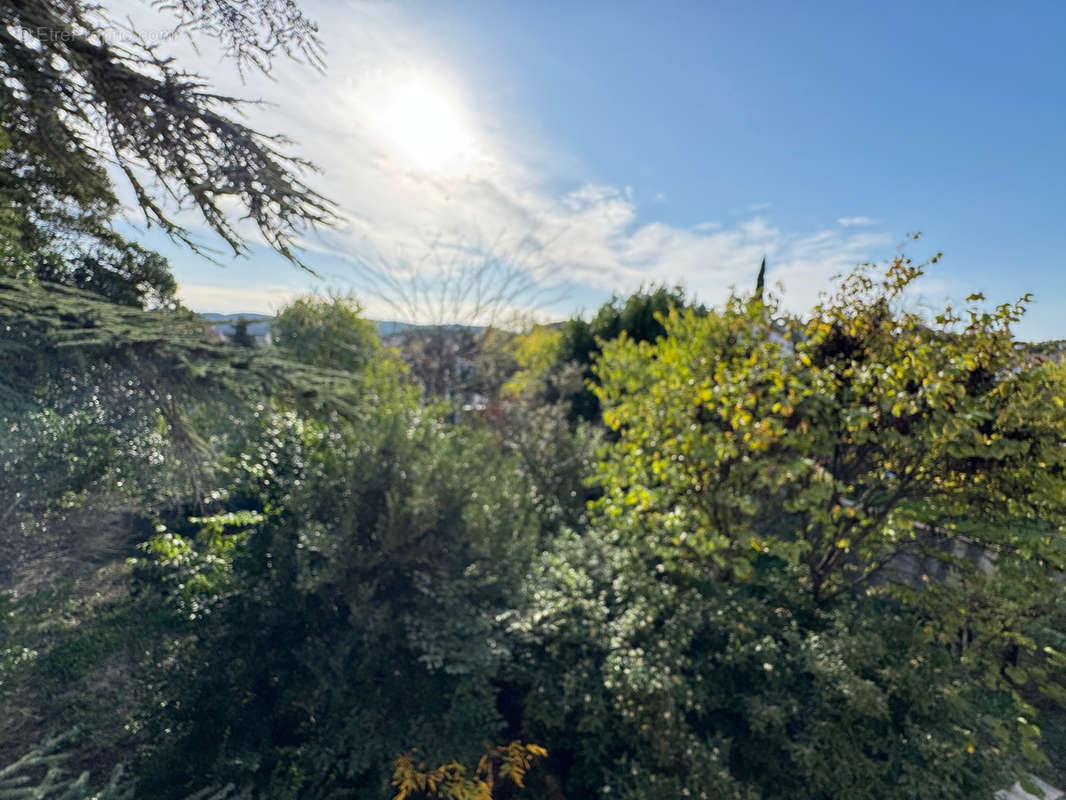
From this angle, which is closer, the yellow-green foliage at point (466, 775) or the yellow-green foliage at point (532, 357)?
the yellow-green foliage at point (466, 775)

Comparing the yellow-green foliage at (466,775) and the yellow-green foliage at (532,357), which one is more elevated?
the yellow-green foliage at (532,357)

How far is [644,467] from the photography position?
17.0 ft

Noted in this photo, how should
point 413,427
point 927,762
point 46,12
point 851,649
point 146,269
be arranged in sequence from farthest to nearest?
point 413,427
point 146,269
point 851,649
point 927,762
point 46,12

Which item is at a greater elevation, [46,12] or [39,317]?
[46,12]

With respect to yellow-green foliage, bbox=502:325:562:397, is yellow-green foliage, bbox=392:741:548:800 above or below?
below

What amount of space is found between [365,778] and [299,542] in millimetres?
1727

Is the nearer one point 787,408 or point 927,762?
point 927,762

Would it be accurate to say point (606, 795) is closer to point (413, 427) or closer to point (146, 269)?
point (413, 427)

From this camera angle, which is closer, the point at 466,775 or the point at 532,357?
the point at 466,775

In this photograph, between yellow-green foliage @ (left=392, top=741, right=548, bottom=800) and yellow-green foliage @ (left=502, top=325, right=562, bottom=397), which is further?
yellow-green foliage @ (left=502, top=325, right=562, bottom=397)

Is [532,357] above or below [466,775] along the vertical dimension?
above

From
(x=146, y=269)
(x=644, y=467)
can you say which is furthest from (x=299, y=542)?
(x=644, y=467)

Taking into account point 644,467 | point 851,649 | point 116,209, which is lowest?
point 851,649

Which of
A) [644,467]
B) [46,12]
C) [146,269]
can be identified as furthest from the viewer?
[644,467]
